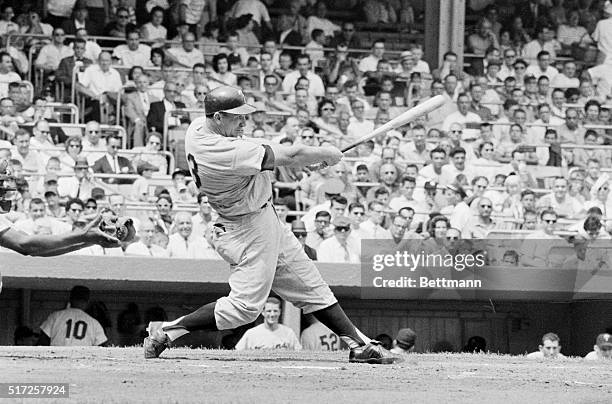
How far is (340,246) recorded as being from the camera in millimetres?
11828

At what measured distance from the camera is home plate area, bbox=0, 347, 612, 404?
536 centimetres

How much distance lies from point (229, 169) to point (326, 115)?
8.82 m

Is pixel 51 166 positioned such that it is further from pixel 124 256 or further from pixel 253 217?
pixel 253 217

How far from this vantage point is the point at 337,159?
21.5 feet

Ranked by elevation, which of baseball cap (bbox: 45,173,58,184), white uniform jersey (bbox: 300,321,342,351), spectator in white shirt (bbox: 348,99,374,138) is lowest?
white uniform jersey (bbox: 300,321,342,351)

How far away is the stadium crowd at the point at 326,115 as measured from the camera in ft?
40.1

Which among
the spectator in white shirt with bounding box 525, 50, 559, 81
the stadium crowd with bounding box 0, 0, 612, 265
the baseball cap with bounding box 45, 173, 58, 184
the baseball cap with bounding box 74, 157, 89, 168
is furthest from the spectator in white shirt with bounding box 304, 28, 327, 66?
the baseball cap with bounding box 45, 173, 58, 184

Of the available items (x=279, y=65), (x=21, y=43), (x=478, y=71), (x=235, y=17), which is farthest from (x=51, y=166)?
(x=478, y=71)

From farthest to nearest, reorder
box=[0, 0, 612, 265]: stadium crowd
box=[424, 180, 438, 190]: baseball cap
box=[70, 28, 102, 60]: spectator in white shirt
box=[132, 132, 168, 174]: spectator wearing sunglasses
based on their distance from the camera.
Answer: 1. box=[70, 28, 102, 60]: spectator in white shirt
2. box=[132, 132, 168, 174]: spectator wearing sunglasses
3. box=[424, 180, 438, 190]: baseball cap
4. box=[0, 0, 612, 265]: stadium crowd

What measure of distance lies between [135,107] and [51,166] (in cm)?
262

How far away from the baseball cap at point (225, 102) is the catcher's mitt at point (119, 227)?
88.7 inches

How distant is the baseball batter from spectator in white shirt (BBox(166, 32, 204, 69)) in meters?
9.61

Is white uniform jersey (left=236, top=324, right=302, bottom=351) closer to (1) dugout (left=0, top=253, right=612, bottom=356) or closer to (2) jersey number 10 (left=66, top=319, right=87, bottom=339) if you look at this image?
(1) dugout (left=0, top=253, right=612, bottom=356)

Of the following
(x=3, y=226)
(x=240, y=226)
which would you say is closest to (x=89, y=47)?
(x=240, y=226)
